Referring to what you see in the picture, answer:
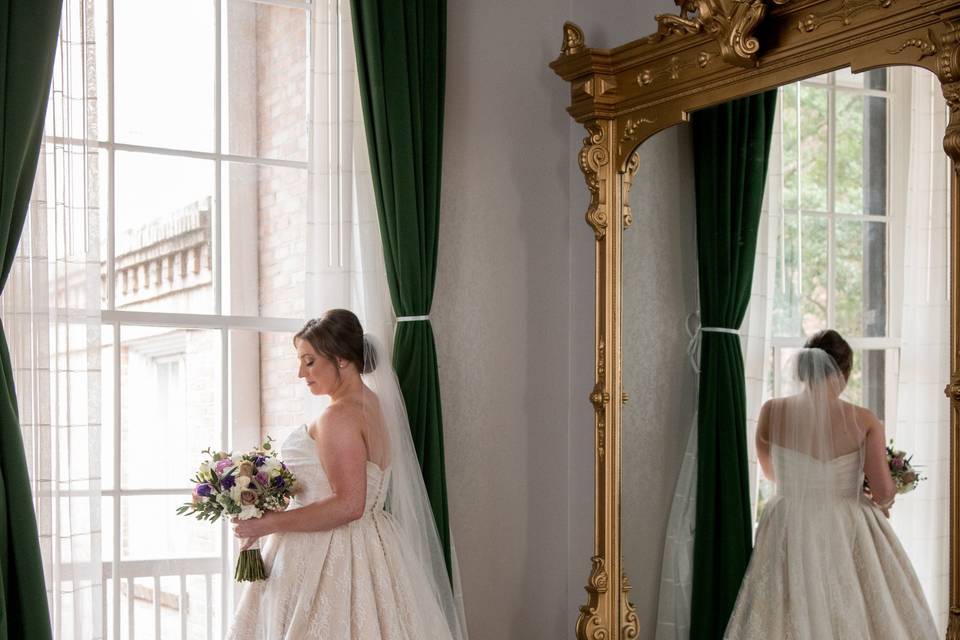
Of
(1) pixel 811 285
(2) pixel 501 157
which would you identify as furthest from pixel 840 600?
(2) pixel 501 157

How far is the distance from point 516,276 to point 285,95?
105 centimetres

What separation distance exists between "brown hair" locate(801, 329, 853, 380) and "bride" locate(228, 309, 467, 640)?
1.27 meters

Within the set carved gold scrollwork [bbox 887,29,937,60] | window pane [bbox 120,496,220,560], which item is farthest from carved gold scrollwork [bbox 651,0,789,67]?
window pane [bbox 120,496,220,560]

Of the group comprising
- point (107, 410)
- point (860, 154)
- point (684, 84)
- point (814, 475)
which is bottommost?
point (814, 475)

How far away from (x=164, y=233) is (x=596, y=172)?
1.42m

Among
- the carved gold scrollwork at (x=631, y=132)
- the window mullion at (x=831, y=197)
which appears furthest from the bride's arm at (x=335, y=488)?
the window mullion at (x=831, y=197)

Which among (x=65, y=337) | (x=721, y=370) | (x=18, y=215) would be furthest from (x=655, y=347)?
(x=18, y=215)

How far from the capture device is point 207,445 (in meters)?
3.66

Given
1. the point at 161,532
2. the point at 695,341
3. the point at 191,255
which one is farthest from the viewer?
the point at 191,255

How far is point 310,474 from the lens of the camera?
3387 mm

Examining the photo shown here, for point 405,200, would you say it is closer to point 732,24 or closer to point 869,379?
point 732,24

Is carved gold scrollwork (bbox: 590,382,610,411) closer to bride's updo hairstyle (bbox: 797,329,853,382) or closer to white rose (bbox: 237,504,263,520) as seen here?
bride's updo hairstyle (bbox: 797,329,853,382)

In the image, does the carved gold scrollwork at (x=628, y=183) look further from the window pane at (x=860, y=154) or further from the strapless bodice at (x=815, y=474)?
the strapless bodice at (x=815, y=474)

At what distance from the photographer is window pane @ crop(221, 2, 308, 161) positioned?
3.74 meters
